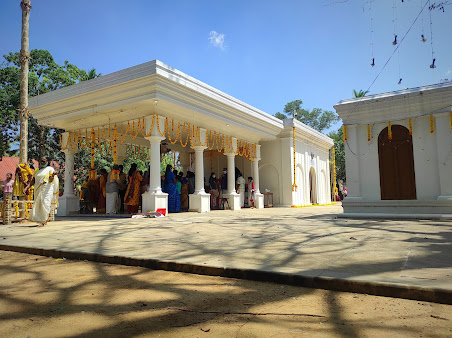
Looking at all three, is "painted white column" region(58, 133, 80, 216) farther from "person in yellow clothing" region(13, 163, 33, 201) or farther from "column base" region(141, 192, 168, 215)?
"column base" region(141, 192, 168, 215)

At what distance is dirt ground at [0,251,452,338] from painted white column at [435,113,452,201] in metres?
6.67

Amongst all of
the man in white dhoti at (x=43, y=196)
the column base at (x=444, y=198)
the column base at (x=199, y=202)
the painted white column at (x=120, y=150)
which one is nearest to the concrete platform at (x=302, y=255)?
the man in white dhoti at (x=43, y=196)

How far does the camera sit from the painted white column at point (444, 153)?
752 cm

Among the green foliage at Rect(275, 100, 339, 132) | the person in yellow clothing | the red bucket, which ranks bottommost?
the red bucket

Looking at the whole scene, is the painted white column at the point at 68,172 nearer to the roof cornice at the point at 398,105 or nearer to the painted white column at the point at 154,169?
the painted white column at the point at 154,169

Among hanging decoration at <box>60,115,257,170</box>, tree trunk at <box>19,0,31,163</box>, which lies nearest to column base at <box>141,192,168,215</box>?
hanging decoration at <box>60,115,257,170</box>

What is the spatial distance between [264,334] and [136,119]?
33.4 ft

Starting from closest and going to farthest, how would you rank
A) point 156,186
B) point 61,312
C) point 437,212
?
point 61,312, point 437,212, point 156,186

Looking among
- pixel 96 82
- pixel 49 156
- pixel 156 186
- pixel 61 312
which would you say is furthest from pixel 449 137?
pixel 49 156

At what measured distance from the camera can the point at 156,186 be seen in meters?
9.95

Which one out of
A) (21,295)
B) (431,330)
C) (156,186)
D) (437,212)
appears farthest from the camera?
(156,186)

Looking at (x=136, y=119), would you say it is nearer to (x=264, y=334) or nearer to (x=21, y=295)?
(x=21, y=295)

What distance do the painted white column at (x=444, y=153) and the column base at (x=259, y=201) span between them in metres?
8.84

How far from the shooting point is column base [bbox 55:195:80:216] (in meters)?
11.9
